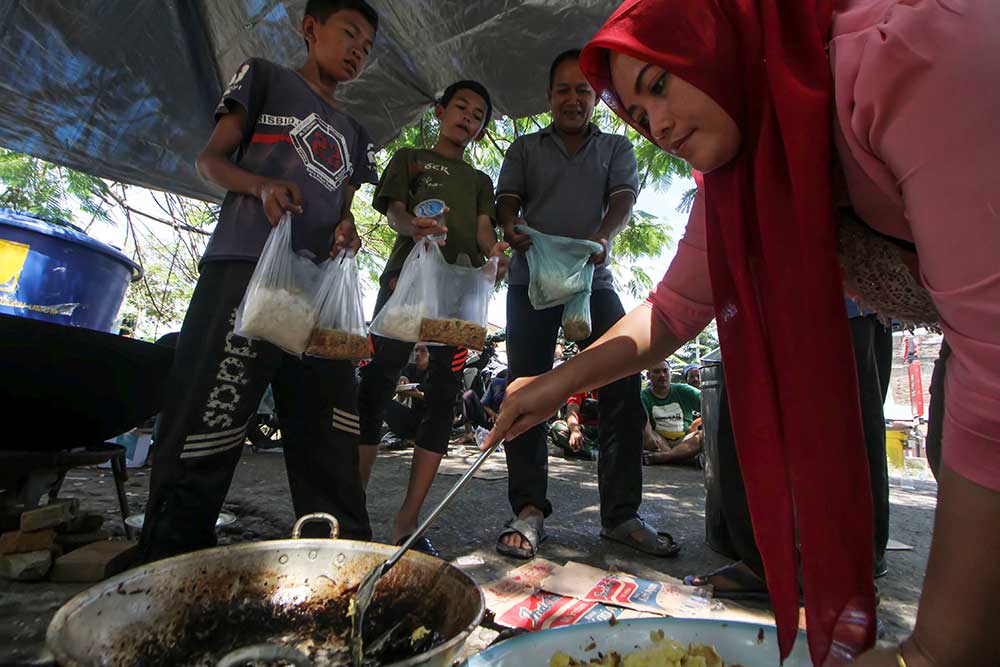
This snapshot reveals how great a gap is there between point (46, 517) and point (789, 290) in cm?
251

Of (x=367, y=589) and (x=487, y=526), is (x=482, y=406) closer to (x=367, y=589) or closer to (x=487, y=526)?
(x=487, y=526)

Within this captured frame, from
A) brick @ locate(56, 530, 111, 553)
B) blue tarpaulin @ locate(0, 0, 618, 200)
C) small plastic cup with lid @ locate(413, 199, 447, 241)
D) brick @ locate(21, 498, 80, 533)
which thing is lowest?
brick @ locate(56, 530, 111, 553)

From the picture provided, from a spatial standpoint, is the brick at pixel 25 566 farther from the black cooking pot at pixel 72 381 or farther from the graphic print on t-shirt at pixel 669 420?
the graphic print on t-shirt at pixel 669 420

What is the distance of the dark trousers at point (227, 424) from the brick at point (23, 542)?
2.24ft

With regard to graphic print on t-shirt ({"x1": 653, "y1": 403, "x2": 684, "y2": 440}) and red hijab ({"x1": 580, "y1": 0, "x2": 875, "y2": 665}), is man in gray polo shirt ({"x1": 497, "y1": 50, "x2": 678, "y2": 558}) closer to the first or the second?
red hijab ({"x1": 580, "y1": 0, "x2": 875, "y2": 665})

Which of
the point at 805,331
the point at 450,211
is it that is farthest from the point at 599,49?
the point at 450,211

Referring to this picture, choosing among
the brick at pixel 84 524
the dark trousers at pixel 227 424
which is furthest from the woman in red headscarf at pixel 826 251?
the brick at pixel 84 524

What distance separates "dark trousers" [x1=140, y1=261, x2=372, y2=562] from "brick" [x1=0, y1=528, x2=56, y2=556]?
682 millimetres

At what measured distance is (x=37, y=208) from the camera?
15.5 feet

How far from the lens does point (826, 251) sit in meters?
0.81

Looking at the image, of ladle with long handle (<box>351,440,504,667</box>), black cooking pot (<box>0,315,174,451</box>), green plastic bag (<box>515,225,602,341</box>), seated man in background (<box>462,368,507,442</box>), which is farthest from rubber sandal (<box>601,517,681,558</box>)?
seated man in background (<box>462,368,507,442</box>)

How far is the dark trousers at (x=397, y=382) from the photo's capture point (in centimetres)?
224

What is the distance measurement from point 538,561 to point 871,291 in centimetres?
148

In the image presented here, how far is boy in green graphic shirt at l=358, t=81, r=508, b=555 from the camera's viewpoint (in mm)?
2221
